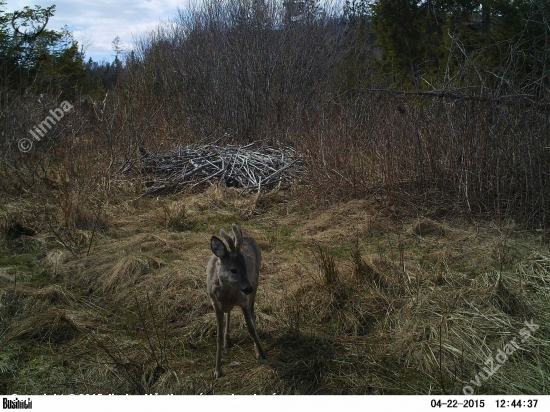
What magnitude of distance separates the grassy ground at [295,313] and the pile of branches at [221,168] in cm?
274

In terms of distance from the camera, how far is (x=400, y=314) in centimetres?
454

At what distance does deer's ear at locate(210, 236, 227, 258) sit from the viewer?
3789mm

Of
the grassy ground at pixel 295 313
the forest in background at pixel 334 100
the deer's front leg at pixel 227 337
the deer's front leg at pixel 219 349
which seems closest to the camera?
the grassy ground at pixel 295 313

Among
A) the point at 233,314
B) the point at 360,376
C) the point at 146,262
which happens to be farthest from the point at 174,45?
the point at 360,376

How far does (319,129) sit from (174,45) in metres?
13.2

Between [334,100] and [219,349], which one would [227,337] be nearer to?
[219,349]

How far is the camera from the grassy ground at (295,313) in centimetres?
377

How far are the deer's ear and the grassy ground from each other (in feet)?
2.85

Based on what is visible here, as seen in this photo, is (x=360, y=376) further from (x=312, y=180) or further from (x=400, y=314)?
(x=312, y=180)

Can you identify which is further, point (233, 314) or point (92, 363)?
point (233, 314)

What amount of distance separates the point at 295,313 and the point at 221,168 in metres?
6.37
